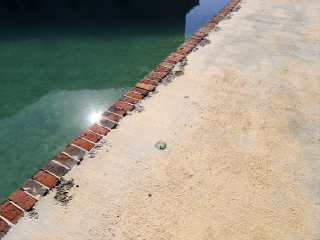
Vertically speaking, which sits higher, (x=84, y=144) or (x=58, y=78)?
(x=84, y=144)

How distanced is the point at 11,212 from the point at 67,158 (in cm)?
57

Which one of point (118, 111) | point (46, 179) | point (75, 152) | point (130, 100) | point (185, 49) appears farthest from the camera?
point (185, 49)

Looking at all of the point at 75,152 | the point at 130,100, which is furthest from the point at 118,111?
the point at 75,152

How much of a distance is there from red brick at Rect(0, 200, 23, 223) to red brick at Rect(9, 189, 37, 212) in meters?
0.03

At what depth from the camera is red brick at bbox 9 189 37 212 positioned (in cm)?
170

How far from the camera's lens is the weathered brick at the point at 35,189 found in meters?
1.78

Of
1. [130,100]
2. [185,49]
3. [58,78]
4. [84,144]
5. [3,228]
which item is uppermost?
[185,49]

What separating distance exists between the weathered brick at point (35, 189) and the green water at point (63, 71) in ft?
3.68

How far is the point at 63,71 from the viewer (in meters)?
4.93

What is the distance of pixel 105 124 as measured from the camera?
2.41 m

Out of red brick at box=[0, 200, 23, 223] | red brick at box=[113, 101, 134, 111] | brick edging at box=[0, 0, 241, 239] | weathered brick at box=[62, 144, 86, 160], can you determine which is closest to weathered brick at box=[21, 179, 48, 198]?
brick edging at box=[0, 0, 241, 239]

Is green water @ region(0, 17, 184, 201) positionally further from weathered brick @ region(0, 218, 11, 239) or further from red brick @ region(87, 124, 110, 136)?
weathered brick @ region(0, 218, 11, 239)

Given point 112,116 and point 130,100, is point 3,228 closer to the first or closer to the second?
point 112,116

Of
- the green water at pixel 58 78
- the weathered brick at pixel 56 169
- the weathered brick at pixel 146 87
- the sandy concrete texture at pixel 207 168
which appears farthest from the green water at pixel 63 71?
the sandy concrete texture at pixel 207 168
